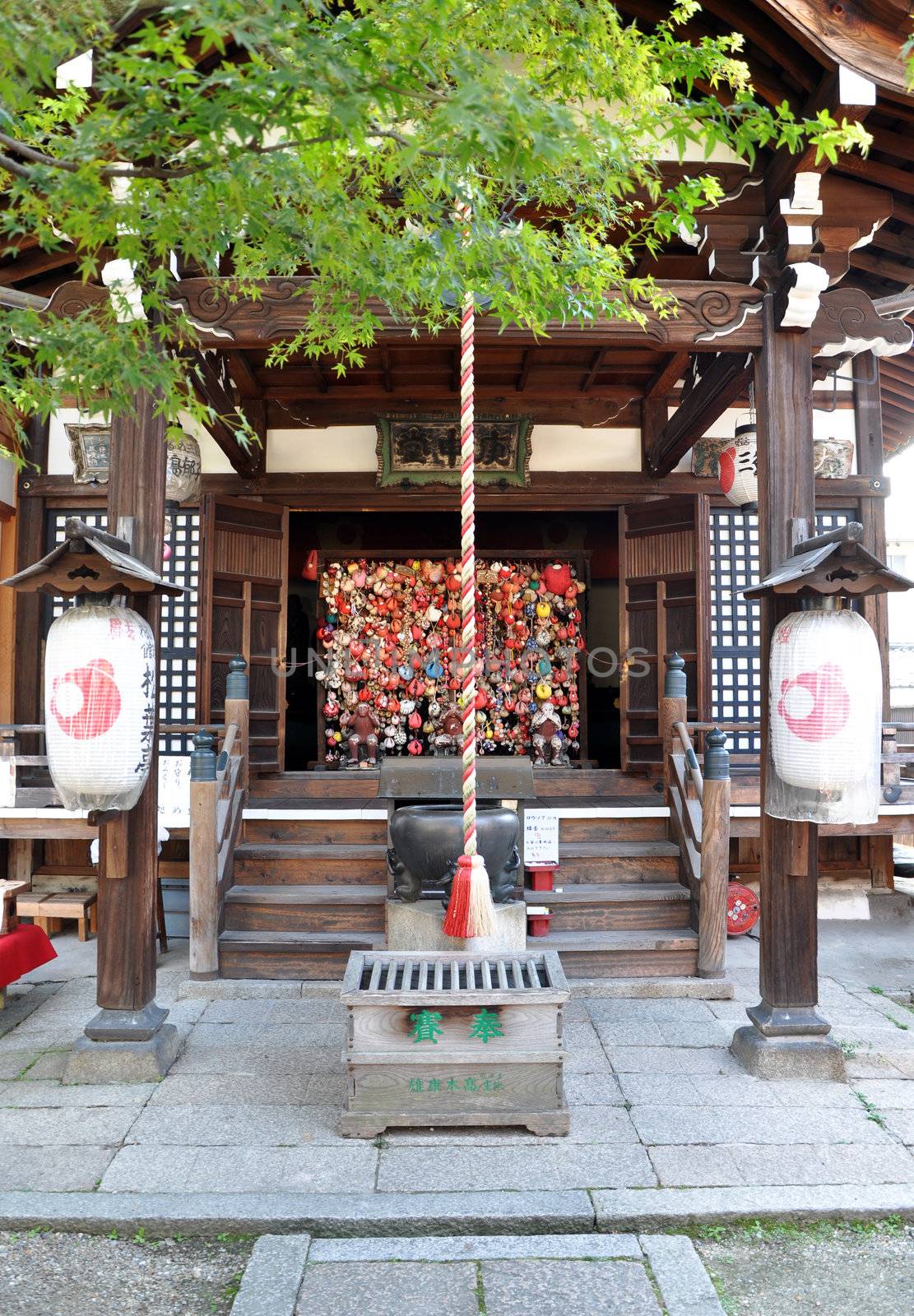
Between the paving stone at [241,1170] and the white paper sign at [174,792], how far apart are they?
334cm

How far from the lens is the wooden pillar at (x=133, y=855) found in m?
4.62

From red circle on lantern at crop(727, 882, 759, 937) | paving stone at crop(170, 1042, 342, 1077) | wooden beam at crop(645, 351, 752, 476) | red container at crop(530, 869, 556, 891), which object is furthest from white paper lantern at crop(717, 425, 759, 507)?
paving stone at crop(170, 1042, 342, 1077)

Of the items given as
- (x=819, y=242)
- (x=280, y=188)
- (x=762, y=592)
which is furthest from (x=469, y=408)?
(x=819, y=242)

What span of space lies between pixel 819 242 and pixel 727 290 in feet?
2.37

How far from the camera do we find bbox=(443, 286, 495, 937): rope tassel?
12.0ft

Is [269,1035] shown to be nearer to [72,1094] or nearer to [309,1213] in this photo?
[72,1094]

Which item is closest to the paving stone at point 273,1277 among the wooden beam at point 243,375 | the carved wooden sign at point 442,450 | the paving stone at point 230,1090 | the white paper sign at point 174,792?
the paving stone at point 230,1090

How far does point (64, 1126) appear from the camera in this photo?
4.08 metres

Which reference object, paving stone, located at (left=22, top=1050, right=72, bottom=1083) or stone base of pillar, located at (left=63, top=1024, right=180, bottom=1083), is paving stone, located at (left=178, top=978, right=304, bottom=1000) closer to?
Answer: paving stone, located at (left=22, top=1050, right=72, bottom=1083)

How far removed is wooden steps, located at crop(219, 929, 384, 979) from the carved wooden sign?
14.5ft

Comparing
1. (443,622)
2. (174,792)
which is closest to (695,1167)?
(174,792)

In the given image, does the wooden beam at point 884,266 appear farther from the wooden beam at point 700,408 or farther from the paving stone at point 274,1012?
the paving stone at point 274,1012

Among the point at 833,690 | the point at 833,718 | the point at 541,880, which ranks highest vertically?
the point at 833,690

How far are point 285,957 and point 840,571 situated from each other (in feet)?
13.8
